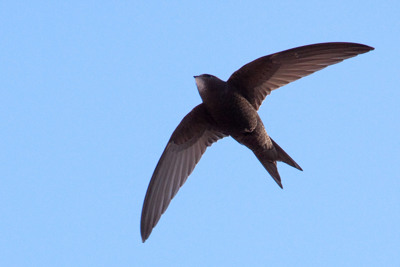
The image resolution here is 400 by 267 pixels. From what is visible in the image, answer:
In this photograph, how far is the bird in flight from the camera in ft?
19.3

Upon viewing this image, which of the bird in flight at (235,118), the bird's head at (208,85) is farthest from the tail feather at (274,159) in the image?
the bird's head at (208,85)

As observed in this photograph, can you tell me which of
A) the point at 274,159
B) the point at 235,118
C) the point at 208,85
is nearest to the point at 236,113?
the point at 235,118

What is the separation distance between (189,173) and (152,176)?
1.36 ft

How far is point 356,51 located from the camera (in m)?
5.70

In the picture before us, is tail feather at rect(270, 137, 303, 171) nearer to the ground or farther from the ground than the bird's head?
nearer to the ground

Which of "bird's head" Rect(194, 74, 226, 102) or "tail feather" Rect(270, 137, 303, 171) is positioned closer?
"bird's head" Rect(194, 74, 226, 102)

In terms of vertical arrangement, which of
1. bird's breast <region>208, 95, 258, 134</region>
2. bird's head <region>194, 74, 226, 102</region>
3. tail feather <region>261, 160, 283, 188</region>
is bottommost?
tail feather <region>261, 160, 283, 188</region>

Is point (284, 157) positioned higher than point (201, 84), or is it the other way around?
point (201, 84)

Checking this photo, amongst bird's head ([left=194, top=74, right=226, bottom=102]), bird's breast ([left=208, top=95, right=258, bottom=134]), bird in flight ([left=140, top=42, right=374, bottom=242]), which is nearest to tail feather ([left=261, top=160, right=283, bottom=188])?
bird in flight ([left=140, top=42, right=374, bottom=242])

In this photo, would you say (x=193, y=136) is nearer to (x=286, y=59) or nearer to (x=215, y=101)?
(x=215, y=101)

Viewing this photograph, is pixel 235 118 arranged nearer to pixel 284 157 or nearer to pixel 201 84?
pixel 201 84

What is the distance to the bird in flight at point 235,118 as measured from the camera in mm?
5887

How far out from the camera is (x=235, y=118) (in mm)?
5902

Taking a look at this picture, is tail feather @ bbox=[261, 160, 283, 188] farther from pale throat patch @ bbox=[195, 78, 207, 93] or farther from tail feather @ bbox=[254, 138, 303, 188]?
pale throat patch @ bbox=[195, 78, 207, 93]
